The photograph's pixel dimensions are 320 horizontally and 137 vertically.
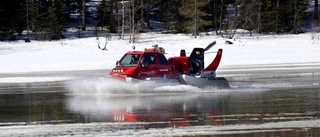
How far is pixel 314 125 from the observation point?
1309cm

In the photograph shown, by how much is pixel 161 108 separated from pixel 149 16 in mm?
51107

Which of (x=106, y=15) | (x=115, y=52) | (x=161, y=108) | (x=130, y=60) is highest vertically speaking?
(x=106, y=15)

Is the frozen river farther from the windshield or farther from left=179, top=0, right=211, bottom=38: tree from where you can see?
left=179, top=0, right=211, bottom=38: tree

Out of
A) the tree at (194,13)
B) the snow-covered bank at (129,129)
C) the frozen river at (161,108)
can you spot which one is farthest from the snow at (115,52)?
the snow-covered bank at (129,129)

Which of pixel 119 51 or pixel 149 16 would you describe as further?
pixel 149 16

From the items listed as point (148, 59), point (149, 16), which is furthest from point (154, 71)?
point (149, 16)

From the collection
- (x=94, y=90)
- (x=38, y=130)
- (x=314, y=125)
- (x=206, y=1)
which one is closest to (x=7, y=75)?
(x=94, y=90)

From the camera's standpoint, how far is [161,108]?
16.7 metres

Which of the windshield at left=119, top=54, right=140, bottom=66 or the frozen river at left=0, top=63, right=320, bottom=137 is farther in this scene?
the windshield at left=119, top=54, right=140, bottom=66

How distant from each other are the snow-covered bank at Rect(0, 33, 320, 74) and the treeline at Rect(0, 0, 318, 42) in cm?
292

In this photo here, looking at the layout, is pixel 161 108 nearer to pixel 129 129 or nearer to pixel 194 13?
pixel 129 129

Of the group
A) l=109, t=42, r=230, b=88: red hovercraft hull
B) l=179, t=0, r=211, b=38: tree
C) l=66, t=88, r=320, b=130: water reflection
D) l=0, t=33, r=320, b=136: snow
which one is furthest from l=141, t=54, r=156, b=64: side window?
l=179, t=0, r=211, b=38: tree

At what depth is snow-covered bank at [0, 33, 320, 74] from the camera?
3722cm

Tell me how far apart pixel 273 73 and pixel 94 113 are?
15577 mm
